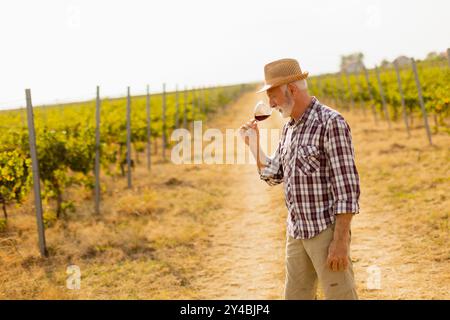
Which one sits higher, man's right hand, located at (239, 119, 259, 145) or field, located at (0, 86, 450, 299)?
man's right hand, located at (239, 119, 259, 145)

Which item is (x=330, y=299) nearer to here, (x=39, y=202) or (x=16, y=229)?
(x=39, y=202)

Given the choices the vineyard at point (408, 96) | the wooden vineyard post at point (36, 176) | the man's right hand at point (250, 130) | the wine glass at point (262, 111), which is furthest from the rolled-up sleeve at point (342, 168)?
the vineyard at point (408, 96)

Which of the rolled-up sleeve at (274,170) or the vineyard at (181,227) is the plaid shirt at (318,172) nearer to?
the rolled-up sleeve at (274,170)

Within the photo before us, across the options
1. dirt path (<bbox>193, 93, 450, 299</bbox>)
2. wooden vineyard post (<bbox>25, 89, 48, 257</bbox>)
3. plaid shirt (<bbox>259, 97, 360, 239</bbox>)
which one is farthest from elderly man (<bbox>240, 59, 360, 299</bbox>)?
wooden vineyard post (<bbox>25, 89, 48, 257</bbox>)

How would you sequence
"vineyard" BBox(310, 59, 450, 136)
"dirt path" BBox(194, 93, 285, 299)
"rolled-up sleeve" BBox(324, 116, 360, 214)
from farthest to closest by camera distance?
1. "vineyard" BBox(310, 59, 450, 136)
2. "dirt path" BBox(194, 93, 285, 299)
3. "rolled-up sleeve" BBox(324, 116, 360, 214)

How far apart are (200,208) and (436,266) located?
4.14 meters

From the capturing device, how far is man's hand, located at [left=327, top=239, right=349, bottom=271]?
91.3 inches

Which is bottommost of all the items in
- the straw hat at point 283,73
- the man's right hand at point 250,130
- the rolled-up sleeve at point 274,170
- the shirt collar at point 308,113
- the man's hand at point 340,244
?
the man's hand at point 340,244

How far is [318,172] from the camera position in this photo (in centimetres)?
239

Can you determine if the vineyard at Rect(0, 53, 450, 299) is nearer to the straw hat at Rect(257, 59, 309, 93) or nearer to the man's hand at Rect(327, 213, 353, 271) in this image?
the man's hand at Rect(327, 213, 353, 271)

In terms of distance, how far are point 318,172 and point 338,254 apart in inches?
16.0

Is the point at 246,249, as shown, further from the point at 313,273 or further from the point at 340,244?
the point at 340,244

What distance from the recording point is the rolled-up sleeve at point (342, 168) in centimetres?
228

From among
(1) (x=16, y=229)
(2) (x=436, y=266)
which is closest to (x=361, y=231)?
(2) (x=436, y=266)
